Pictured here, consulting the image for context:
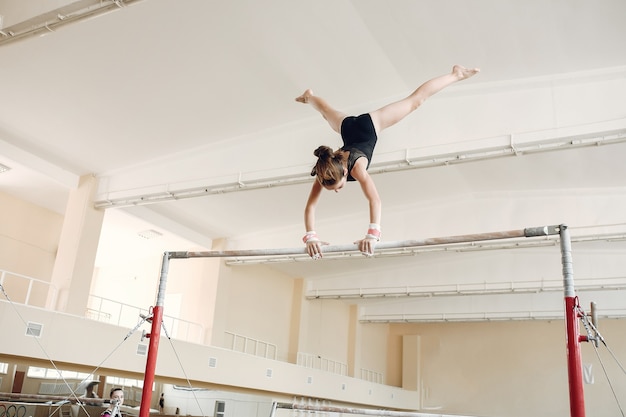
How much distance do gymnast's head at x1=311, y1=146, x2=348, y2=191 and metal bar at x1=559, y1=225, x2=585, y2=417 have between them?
1976 millimetres

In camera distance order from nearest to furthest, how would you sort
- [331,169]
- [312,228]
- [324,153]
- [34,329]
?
1. [331,169]
2. [324,153]
3. [312,228]
4. [34,329]

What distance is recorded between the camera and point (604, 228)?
12.5 m

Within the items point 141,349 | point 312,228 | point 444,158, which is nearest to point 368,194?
point 312,228

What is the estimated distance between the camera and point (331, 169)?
4566 millimetres

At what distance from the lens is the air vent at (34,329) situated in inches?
408

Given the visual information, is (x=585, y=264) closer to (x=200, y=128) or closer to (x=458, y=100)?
(x=458, y=100)

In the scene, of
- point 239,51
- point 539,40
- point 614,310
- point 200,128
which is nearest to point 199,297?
point 200,128

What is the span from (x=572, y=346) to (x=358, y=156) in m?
2.28

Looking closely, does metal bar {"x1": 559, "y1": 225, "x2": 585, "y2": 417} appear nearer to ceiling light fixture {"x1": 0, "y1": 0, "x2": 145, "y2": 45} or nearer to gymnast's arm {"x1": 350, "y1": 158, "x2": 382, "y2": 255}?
gymnast's arm {"x1": 350, "y1": 158, "x2": 382, "y2": 255}

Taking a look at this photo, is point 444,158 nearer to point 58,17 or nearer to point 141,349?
point 58,17

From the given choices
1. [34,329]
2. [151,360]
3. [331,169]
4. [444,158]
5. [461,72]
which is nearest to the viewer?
[331,169]

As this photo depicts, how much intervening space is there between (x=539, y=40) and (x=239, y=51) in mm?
4437

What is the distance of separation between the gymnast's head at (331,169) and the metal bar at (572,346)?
1.98 meters

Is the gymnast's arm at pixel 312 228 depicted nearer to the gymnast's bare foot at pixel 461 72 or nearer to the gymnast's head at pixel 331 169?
the gymnast's head at pixel 331 169
